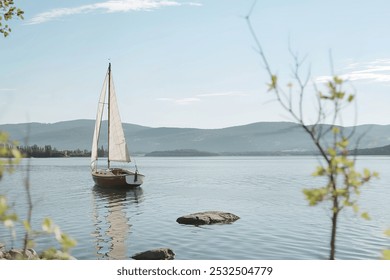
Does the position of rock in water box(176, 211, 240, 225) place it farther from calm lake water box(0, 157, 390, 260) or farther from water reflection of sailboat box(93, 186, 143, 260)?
water reflection of sailboat box(93, 186, 143, 260)

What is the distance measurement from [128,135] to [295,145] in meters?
63.4

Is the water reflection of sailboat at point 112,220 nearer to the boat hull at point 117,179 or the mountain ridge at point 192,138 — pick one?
the boat hull at point 117,179

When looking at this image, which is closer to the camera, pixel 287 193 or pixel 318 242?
pixel 318 242

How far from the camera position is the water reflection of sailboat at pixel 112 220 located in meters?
18.5

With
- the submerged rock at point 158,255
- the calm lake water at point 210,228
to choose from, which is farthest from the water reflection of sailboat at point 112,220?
the submerged rock at point 158,255

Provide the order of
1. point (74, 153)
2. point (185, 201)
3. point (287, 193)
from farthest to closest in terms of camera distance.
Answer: point (74, 153) < point (287, 193) < point (185, 201)

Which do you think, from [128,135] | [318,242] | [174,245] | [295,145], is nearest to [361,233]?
[318,242]

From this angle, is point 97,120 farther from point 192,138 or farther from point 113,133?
point 192,138

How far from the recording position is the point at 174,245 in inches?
755

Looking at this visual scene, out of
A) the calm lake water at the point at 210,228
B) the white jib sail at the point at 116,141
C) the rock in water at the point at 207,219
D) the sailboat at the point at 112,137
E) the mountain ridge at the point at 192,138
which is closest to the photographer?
the calm lake water at the point at 210,228

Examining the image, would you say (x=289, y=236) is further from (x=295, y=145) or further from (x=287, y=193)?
(x=295, y=145)

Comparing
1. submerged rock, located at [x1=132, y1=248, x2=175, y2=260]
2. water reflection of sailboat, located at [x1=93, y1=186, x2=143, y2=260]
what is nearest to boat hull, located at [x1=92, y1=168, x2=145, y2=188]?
water reflection of sailboat, located at [x1=93, y1=186, x2=143, y2=260]
